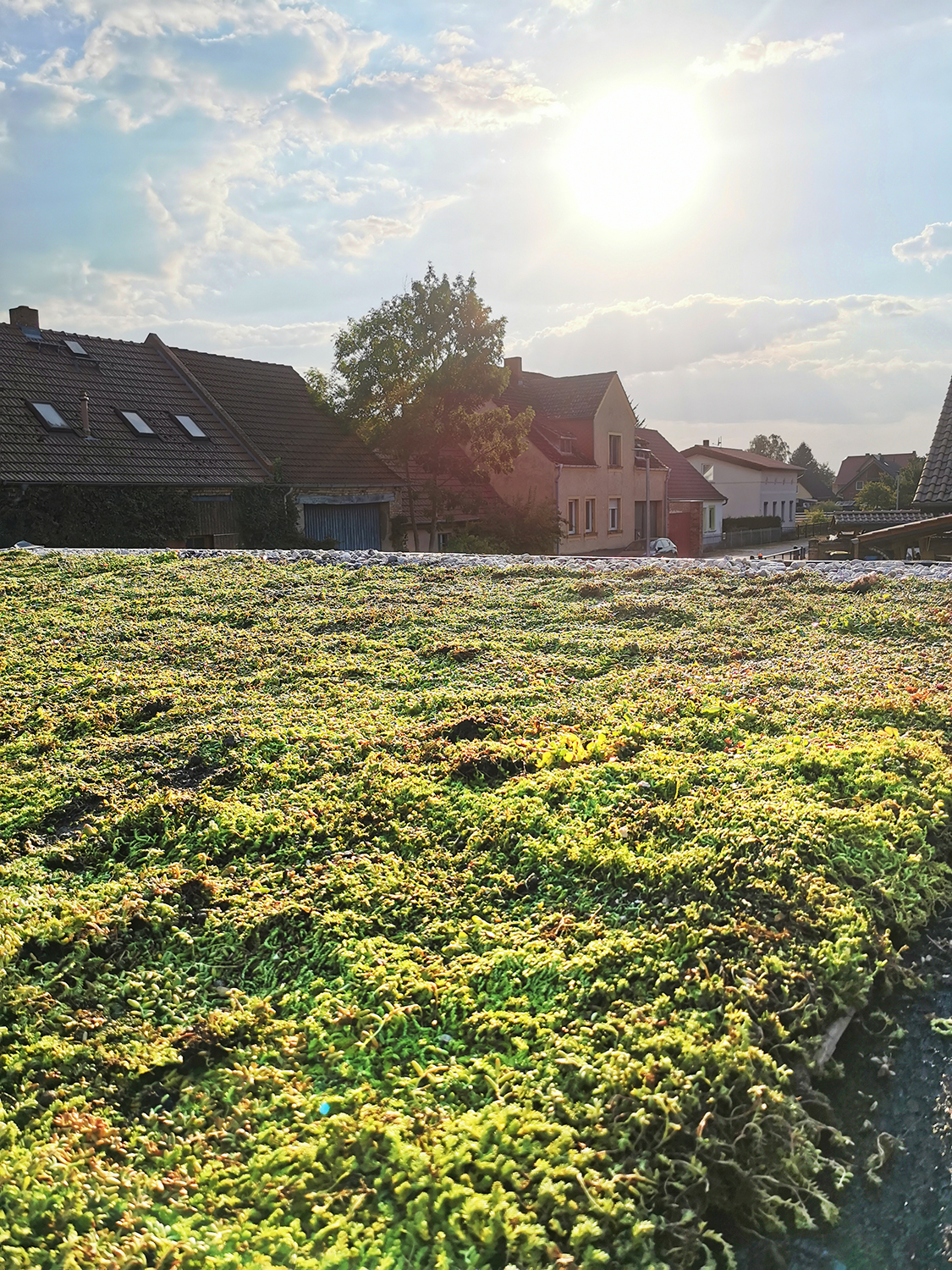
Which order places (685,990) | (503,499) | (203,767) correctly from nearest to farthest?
(685,990), (203,767), (503,499)

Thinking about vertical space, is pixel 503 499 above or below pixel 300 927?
above

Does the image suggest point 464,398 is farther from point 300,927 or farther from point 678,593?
point 300,927

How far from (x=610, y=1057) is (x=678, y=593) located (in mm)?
7536

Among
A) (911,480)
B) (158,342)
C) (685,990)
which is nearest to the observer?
(685,990)

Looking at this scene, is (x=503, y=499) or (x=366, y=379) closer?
(x=366, y=379)

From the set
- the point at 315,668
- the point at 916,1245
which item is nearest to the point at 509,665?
the point at 315,668

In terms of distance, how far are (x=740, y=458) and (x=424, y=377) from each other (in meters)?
40.4

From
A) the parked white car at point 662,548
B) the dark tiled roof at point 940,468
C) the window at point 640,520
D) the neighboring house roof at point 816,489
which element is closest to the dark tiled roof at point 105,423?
the dark tiled roof at point 940,468

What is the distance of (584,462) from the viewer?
3403cm

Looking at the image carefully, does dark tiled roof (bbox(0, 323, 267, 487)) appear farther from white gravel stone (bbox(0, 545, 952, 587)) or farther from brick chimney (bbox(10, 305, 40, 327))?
white gravel stone (bbox(0, 545, 952, 587))

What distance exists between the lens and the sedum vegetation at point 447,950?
2.45 meters

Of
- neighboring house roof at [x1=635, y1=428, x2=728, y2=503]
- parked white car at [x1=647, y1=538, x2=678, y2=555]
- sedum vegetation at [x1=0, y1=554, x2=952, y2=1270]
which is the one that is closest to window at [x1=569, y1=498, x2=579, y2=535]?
parked white car at [x1=647, y1=538, x2=678, y2=555]

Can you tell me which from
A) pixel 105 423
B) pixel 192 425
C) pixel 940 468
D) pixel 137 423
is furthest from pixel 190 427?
pixel 940 468

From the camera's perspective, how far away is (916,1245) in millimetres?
2449
